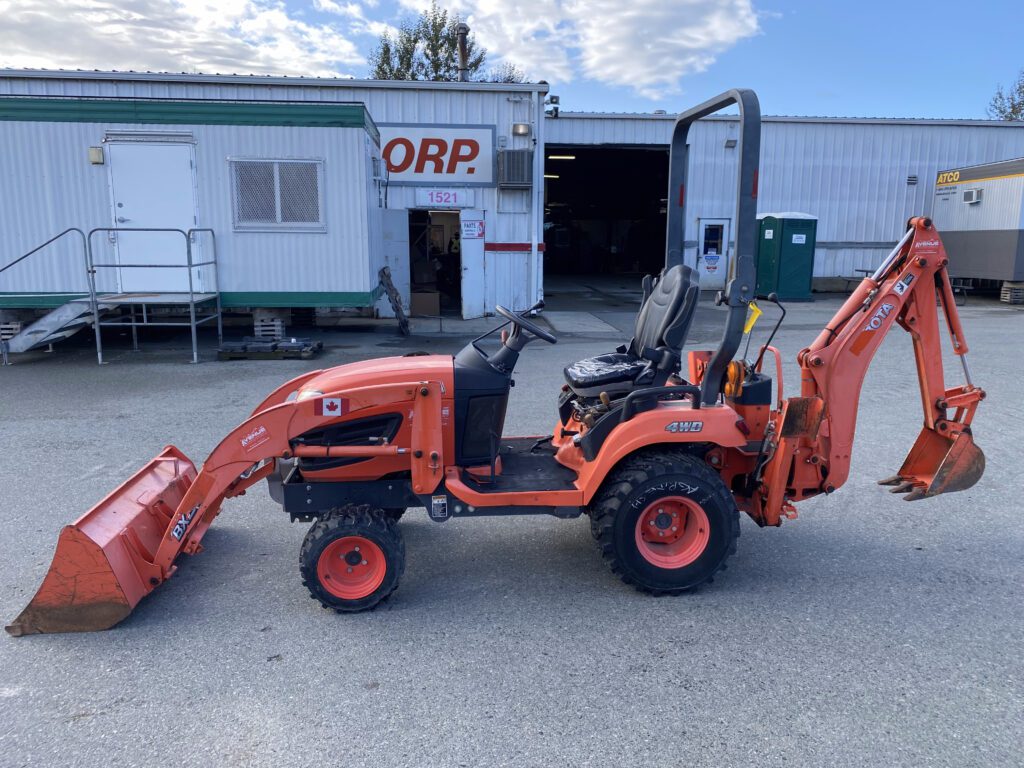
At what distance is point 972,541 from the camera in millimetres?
4500

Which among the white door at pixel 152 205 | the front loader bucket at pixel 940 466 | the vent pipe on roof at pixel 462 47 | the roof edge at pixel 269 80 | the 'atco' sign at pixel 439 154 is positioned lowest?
the front loader bucket at pixel 940 466

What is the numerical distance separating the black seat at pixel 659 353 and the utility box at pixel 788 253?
49.8ft

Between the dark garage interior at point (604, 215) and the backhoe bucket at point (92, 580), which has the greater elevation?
the dark garage interior at point (604, 215)

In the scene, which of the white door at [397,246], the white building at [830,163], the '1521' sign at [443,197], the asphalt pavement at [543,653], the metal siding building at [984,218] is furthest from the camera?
the white building at [830,163]

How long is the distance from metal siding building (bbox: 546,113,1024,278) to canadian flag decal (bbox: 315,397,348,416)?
1737 cm

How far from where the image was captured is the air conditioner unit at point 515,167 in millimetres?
14648

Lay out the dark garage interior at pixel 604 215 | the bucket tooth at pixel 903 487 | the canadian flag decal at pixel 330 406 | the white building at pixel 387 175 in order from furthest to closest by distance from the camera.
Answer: the dark garage interior at pixel 604 215, the white building at pixel 387 175, the bucket tooth at pixel 903 487, the canadian flag decal at pixel 330 406

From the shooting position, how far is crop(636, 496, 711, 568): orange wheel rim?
12.4ft

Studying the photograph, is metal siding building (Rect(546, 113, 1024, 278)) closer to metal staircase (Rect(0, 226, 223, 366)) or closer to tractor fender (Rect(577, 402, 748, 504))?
metal staircase (Rect(0, 226, 223, 366))

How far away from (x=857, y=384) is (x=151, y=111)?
10.1 metres

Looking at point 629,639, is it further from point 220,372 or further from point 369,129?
point 369,129

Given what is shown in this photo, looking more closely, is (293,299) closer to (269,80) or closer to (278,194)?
(278,194)

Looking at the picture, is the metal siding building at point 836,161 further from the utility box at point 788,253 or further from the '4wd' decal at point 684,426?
the '4wd' decal at point 684,426

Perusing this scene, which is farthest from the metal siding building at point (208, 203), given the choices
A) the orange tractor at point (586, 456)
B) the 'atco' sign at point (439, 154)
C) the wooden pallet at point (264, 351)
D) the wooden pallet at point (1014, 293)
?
the wooden pallet at point (1014, 293)
